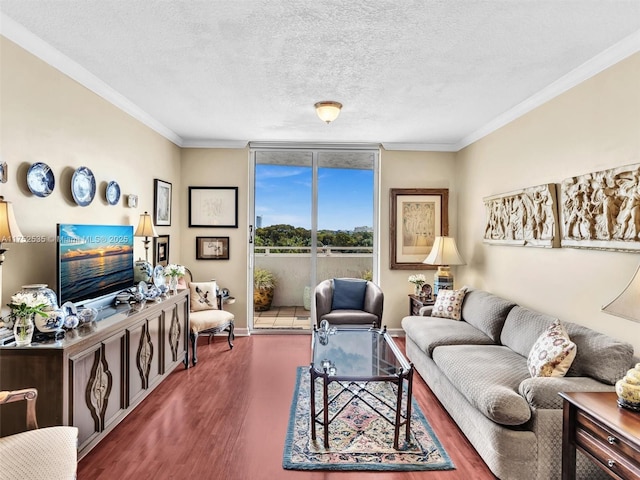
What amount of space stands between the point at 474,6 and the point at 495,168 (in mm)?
2636

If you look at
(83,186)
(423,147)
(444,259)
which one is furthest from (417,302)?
(83,186)

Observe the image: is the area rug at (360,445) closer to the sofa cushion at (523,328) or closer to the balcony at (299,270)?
the sofa cushion at (523,328)

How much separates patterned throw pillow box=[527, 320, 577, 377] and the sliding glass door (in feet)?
10.6

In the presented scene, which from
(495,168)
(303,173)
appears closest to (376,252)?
(303,173)

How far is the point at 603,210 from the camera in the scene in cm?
276

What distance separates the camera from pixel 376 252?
5859 millimetres

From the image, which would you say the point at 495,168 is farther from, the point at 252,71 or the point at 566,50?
the point at 252,71

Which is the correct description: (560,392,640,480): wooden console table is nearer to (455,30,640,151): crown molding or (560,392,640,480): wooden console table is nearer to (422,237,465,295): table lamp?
(455,30,640,151): crown molding

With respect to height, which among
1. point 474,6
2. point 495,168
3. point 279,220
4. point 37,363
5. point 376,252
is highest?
point 474,6

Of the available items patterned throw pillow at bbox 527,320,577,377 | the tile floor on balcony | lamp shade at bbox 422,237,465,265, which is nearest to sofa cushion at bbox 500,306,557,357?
patterned throw pillow at bbox 527,320,577,377

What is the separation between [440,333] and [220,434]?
2.15 meters

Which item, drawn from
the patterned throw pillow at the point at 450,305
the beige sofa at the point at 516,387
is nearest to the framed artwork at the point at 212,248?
the patterned throw pillow at the point at 450,305

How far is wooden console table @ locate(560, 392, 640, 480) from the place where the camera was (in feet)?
5.58

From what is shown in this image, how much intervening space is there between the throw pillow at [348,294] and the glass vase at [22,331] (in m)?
3.63
